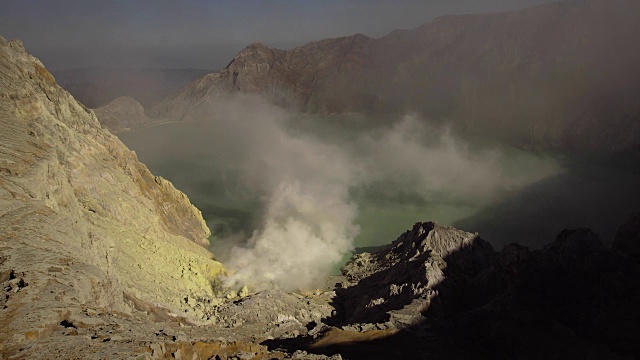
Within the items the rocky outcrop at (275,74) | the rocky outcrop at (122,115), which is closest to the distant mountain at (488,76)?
the rocky outcrop at (275,74)

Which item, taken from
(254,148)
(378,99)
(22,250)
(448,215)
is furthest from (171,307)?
(378,99)

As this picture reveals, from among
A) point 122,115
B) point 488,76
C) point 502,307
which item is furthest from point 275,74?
point 502,307

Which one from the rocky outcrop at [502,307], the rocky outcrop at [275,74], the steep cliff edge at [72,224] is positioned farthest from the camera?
the rocky outcrop at [275,74]

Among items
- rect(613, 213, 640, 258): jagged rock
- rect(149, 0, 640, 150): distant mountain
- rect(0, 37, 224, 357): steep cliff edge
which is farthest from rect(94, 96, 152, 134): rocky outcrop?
rect(613, 213, 640, 258): jagged rock

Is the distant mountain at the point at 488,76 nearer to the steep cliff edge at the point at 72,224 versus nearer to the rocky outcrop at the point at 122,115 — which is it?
the rocky outcrop at the point at 122,115

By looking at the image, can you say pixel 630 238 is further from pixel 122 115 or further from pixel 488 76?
pixel 122 115

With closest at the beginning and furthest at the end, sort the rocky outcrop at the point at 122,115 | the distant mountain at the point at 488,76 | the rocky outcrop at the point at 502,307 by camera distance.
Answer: the rocky outcrop at the point at 502,307, the distant mountain at the point at 488,76, the rocky outcrop at the point at 122,115

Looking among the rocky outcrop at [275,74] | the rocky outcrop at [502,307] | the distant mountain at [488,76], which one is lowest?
the rocky outcrop at [502,307]

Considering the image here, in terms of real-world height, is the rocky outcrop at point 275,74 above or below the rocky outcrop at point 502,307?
above
